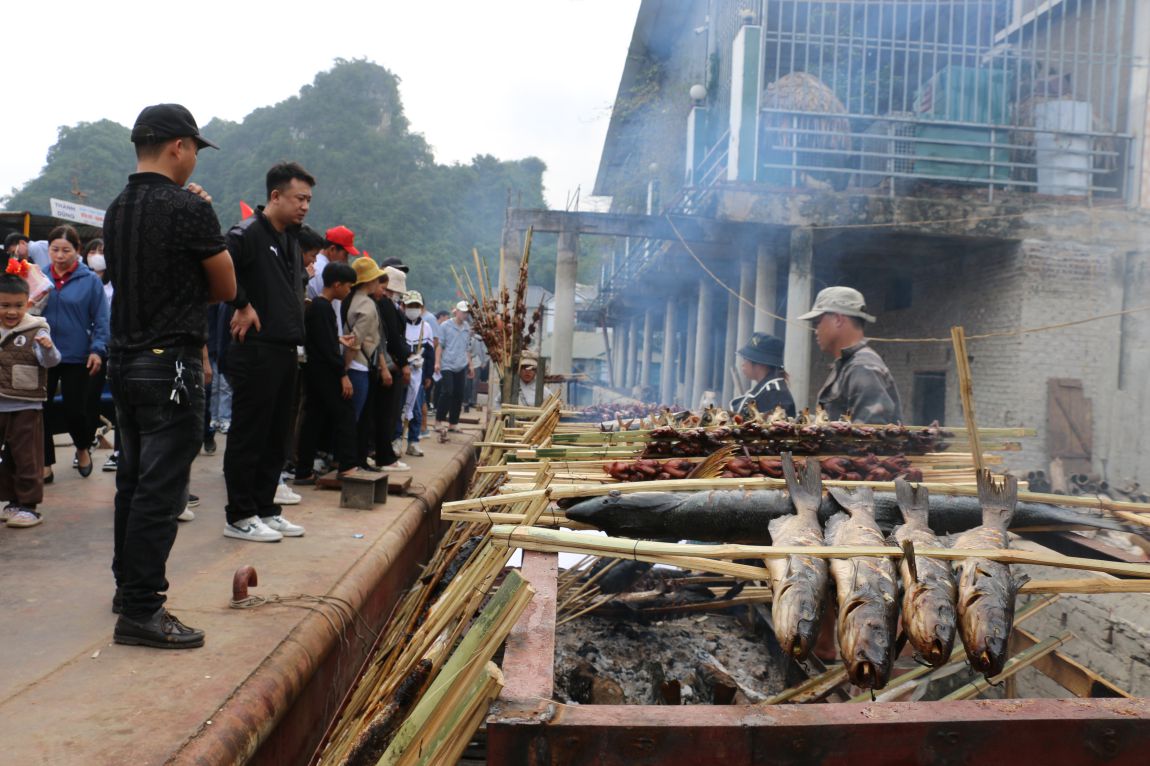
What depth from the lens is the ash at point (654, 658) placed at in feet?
11.3

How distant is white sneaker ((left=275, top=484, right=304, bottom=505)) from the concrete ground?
0.14 metres

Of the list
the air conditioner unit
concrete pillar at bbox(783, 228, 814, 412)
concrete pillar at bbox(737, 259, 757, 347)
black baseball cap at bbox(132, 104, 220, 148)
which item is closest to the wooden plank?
concrete pillar at bbox(783, 228, 814, 412)

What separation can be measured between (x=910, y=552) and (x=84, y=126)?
5062cm

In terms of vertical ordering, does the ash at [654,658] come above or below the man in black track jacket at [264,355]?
below

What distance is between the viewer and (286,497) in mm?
5422

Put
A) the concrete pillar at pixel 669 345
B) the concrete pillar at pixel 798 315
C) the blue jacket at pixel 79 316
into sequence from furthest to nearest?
the concrete pillar at pixel 669 345, the concrete pillar at pixel 798 315, the blue jacket at pixel 79 316

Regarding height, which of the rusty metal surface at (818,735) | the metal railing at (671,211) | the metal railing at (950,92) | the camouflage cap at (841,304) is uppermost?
the metal railing at (950,92)

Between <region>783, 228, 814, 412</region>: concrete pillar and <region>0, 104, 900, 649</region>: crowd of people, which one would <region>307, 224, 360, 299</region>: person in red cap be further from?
<region>783, 228, 814, 412</region>: concrete pillar

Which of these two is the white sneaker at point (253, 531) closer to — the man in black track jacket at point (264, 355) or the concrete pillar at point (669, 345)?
the man in black track jacket at point (264, 355)

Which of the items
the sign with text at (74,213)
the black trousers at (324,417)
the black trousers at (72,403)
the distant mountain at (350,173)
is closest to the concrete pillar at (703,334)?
the sign with text at (74,213)

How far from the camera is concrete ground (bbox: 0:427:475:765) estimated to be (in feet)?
7.16

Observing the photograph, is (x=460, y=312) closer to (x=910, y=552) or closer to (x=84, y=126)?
(x=910, y=552)

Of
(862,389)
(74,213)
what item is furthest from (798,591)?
(74,213)

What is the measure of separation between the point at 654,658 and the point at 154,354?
2644 mm
